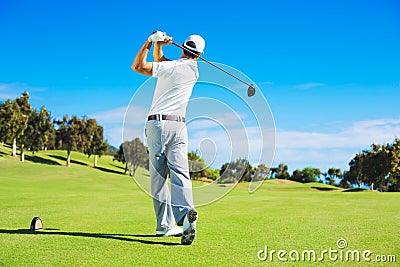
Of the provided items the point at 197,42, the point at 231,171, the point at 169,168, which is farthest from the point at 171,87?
the point at 231,171

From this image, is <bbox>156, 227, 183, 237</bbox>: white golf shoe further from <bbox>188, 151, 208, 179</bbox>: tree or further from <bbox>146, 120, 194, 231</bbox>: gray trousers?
<bbox>188, 151, 208, 179</bbox>: tree

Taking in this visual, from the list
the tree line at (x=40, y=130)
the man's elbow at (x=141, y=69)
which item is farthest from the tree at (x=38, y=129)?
the man's elbow at (x=141, y=69)

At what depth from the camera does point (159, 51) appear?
6512mm

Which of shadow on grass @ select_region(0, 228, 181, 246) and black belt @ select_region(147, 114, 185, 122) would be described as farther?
black belt @ select_region(147, 114, 185, 122)

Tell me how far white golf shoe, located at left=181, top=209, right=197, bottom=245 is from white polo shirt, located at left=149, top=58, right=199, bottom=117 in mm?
1527

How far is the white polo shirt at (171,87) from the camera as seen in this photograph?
6219 mm

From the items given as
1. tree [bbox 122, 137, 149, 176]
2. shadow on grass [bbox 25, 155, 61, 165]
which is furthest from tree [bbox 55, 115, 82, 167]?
tree [bbox 122, 137, 149, 176]

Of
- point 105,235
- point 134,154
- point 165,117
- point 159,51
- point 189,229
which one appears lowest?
point 105,235

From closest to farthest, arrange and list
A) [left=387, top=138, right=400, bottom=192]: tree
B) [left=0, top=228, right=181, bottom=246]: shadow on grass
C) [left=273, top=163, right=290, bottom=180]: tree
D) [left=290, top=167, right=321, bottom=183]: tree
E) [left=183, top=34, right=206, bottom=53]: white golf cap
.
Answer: [left=0, top=228, right=181, bottom=246]: shadow on grass < [left=183, top=34, right=206, bottom=53]: white golf cap < [left=387, top=138, right=400, bottom=192]: tree < [left=273, top=163, right=290, bottom=180]: tree < [left=290, top=167, right=321, bottom=183]: tree

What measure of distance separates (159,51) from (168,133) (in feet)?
4.32

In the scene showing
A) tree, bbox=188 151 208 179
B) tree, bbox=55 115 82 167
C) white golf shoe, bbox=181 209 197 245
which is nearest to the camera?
white golf shoe, bbox=181 209 197 245

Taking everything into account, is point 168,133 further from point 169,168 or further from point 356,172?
point 356,172

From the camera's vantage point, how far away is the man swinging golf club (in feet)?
20.3

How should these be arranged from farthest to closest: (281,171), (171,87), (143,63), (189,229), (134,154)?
(281,171) < (134,154) < (171,87) < (143,63) < (189,229)
